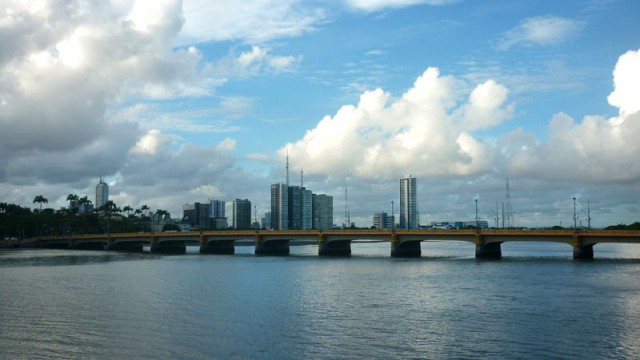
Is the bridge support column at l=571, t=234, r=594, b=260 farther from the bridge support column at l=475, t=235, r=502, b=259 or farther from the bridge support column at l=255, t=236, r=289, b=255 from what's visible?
the bridge support column at l=255, t=236, r=289, b=255

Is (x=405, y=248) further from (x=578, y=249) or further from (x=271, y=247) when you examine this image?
(x=271, y=247)

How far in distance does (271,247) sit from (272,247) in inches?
15.7

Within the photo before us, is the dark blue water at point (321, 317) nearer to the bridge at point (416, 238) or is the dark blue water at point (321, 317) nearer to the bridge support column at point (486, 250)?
the bridge at point (416, 238)

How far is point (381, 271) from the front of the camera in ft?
354

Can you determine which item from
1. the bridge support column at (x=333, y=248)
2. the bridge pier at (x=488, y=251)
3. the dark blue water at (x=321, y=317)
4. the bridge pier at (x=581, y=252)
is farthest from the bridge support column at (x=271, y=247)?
the dark blue water at (x=321, y=317)

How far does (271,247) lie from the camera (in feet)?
631

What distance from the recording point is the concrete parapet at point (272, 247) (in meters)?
185

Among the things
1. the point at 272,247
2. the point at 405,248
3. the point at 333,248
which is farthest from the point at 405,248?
the point at 272,247

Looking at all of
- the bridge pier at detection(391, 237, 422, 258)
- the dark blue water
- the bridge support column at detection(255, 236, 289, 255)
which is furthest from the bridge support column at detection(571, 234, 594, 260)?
the bridge support column at detection(255, 236, 289, 255)

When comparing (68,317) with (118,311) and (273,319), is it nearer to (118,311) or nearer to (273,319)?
(118,311)

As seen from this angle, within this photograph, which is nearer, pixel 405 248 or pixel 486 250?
pixel 486 250

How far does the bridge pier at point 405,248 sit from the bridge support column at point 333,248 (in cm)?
2132

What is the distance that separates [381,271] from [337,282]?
2336 centimetres

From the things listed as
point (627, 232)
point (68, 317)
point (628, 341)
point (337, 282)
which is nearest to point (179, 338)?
point (68, 317)
